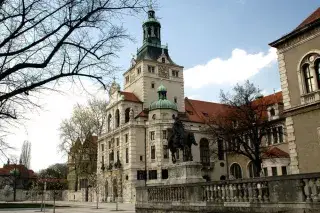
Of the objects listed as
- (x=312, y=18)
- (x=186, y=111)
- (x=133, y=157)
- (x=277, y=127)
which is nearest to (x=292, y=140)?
(x=312, y=18)

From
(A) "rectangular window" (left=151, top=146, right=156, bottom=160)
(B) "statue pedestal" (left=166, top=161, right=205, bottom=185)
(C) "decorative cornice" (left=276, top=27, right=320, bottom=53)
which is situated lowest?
(B) "statue pedestal" (left=166, top=161, right=205, bottom=185)

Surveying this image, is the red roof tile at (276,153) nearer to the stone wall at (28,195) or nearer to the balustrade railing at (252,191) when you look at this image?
the balustrade railing at (252,191)

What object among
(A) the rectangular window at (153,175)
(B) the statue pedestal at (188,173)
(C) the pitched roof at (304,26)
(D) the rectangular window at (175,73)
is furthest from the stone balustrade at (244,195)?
(D) the rectangular window at (175,73)

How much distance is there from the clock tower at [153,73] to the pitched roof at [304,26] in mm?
28552

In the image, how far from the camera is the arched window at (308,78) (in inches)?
926

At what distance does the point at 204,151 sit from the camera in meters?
52.2

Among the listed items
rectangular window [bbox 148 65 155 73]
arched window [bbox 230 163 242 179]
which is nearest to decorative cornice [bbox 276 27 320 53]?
arched window [bbox 230 163 242 179]

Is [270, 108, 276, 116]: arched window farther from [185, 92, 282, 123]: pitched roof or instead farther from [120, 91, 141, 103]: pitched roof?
[120, 91, 141, 103]: pitched roof

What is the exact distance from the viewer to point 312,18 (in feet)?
79.3

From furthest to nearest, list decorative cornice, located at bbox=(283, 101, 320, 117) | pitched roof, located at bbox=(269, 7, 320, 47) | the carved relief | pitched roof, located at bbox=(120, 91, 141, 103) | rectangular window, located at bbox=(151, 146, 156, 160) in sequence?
the carved relief, pitched roof, located at bbox=(120, 91, 141, 103), rectangular window, located at bbox=(151, 146, 156, 160), pitched roof, located at bbox=(269, 7, 320, 47), decorative cornice, located at bbox=(283, 101, 320, 117)

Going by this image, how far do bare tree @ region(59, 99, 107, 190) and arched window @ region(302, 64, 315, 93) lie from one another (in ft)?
120

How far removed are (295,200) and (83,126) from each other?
4761 centimetres

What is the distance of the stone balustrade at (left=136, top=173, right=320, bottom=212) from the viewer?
32.0 ft

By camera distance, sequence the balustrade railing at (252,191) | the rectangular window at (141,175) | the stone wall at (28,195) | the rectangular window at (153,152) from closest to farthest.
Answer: the balustrade railing at (252,191) → the rectangular window at (141,175) → the rectangular window at (153,152) → the stone wall at (28,195)
